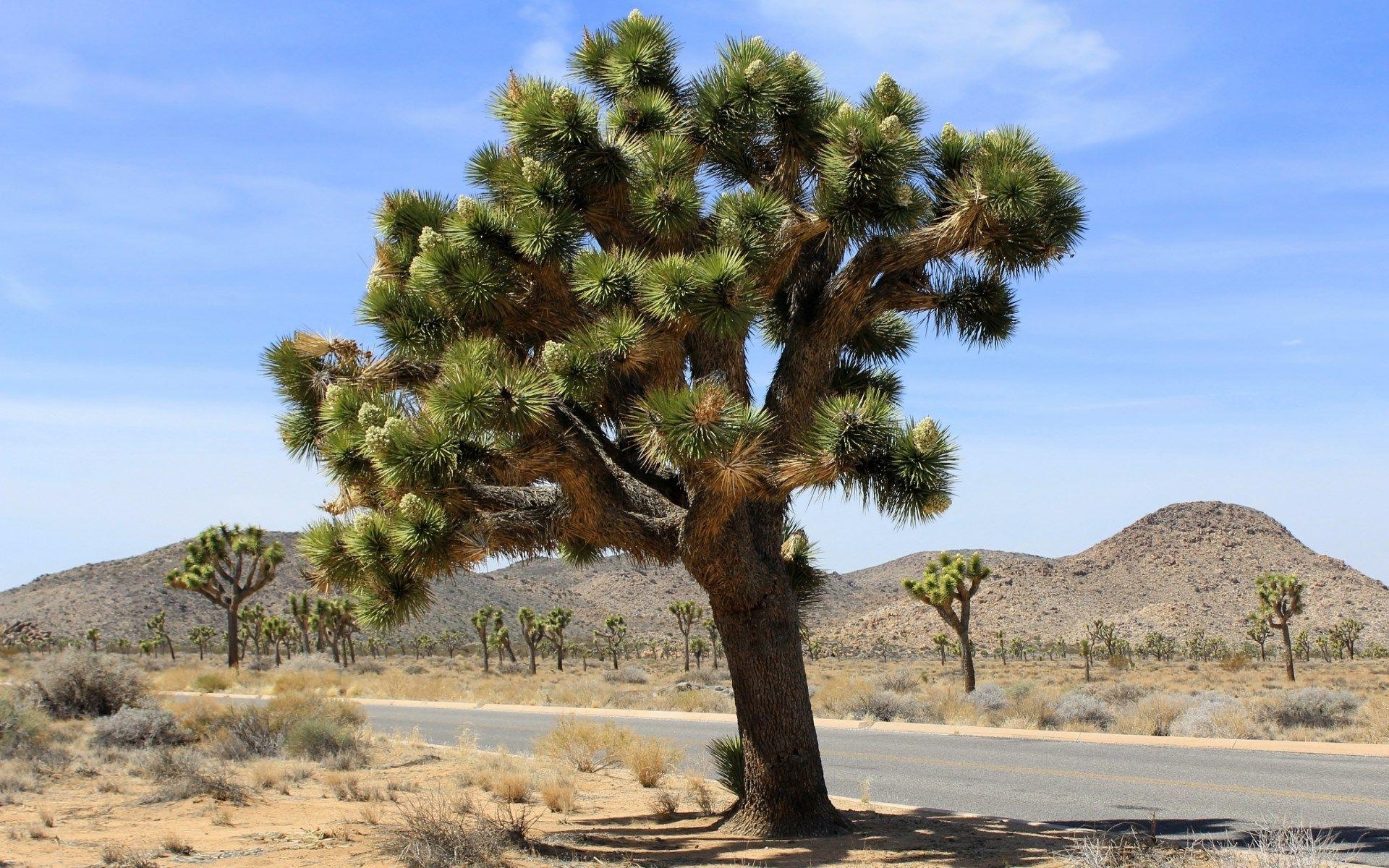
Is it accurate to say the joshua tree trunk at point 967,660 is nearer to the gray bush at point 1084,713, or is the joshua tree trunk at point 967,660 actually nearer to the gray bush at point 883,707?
the gray bush at point 883,707

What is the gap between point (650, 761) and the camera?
45.2 ft

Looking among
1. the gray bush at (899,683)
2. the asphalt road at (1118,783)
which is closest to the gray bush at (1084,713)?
the asphalt road at (1118,783)

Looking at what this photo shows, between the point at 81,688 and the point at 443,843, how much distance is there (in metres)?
17.2

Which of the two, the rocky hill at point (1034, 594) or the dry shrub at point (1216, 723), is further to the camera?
the rocky hill at point (1034, 594)

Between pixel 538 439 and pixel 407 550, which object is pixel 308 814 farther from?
pixel 538 439

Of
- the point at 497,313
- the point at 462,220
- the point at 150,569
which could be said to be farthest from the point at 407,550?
the point at 150,569

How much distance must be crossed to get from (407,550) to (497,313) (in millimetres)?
2182

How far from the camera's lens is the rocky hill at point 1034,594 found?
263ft

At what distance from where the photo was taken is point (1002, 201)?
322 inches

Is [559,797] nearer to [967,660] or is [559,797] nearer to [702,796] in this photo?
[702,796]

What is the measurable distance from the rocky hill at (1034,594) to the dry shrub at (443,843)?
67.7 m

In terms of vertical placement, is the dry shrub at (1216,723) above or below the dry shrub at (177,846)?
below

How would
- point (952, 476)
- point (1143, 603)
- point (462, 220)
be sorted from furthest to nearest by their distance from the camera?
point (1143, 603) < point (462, 220) < point (952, 476)

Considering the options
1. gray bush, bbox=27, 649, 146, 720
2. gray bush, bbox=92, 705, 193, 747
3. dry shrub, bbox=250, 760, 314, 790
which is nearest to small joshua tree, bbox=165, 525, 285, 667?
gray bush, bbox=27, 649, 146, 720
